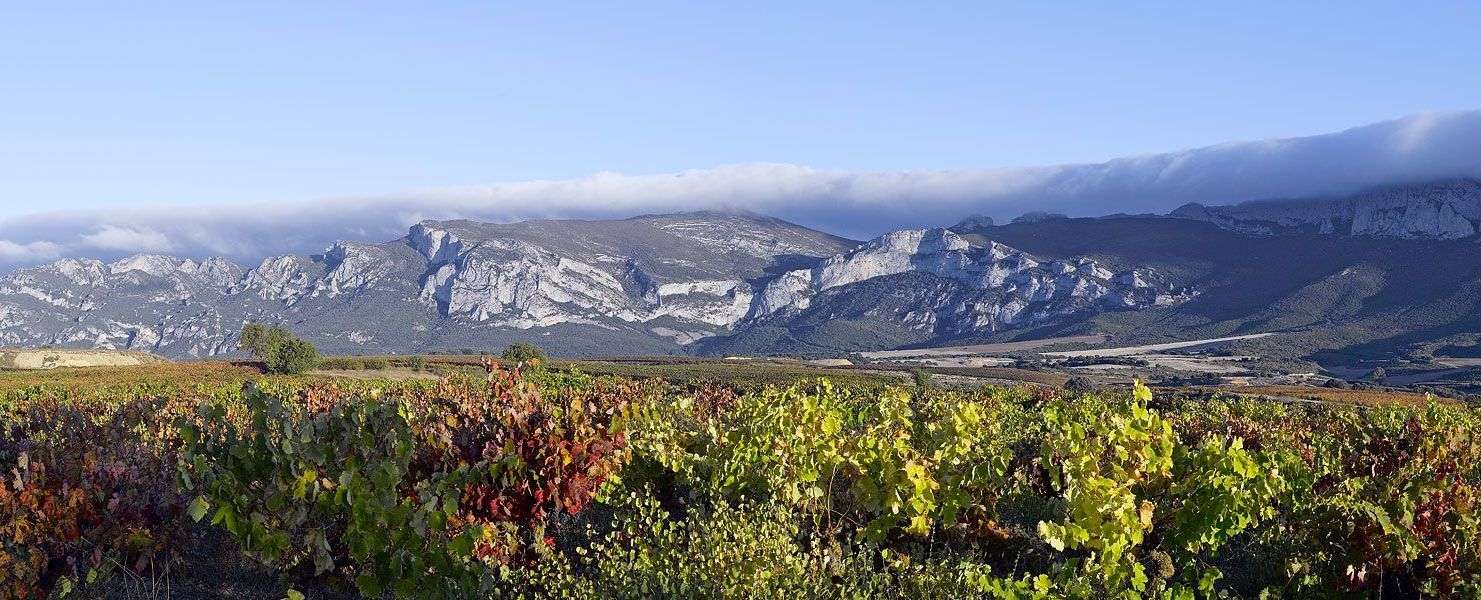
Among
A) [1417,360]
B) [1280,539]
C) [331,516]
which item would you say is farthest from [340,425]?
[1417,360]

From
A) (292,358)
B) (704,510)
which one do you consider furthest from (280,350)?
(704,510)

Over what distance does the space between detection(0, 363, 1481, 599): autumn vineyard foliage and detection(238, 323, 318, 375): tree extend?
77643 mm

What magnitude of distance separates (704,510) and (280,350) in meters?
86.8

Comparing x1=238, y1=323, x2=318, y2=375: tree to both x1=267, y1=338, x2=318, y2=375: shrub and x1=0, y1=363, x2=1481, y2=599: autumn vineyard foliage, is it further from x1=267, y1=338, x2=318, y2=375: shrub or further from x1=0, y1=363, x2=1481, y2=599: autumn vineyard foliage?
x1=0, y1=363, x2=1481, y2=599: autumn vineyard foliage

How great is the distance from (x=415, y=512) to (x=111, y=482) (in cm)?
395

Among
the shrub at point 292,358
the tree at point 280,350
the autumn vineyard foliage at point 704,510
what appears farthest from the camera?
the tree at point 280,350

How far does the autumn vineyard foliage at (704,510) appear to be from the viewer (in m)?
7.84

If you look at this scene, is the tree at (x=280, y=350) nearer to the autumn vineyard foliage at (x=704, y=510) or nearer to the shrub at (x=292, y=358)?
the shrub at (x=292, y=358)

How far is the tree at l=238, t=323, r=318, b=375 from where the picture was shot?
84.2 metres

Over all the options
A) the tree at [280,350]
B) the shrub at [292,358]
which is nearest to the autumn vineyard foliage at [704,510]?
the shrub at [292,358]

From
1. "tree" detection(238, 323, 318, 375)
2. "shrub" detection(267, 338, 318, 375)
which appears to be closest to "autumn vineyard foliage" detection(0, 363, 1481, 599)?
"shrub" detection(267, 338, 318, 375)

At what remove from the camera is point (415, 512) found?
25.9 feet

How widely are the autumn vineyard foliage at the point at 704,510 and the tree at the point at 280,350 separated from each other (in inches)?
3057

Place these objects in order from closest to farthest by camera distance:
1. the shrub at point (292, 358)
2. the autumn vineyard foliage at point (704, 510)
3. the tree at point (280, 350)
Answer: the autumn vineyard foliage at point (704, 510) < the shrub at point (292, 358) < the tree at point (280, 350)
